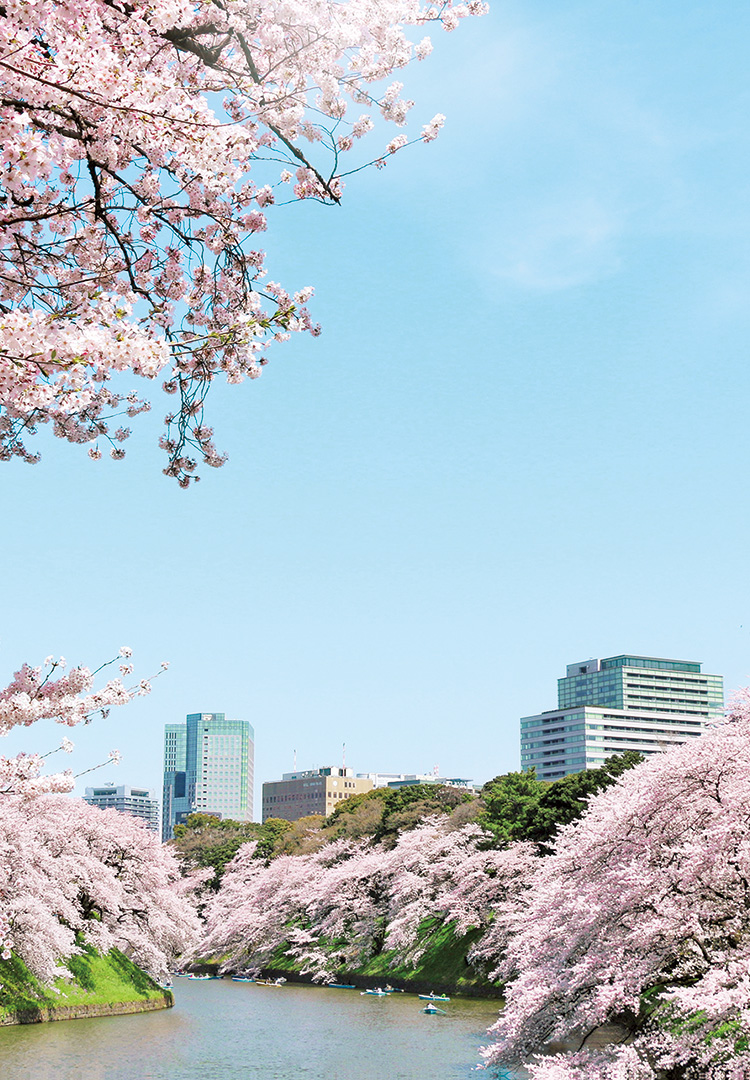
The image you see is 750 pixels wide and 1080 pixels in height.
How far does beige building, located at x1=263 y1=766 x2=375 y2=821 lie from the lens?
176625mm

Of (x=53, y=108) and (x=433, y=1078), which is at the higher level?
(x=53, y=108)

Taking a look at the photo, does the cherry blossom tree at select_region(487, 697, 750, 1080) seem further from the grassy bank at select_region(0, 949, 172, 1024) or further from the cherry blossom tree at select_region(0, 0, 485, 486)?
the grassy bank at select_region(0, 949, 172, 1024)

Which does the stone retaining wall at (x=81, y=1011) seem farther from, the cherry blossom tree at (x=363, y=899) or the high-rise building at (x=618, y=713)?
the high-rise building at (x=618, y=713)

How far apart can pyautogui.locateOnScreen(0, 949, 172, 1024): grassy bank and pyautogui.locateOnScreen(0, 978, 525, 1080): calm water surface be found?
679 mm

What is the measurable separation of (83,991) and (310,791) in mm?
150849

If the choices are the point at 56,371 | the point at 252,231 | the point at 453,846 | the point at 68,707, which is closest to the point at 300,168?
the point at 252,231

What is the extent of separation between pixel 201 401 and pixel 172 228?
147 centimetres

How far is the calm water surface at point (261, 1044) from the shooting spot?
22.7 metres

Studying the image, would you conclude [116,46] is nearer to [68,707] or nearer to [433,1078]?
[68,707]

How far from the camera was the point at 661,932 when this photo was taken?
1343 cm

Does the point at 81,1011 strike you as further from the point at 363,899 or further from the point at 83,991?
the point at 363,899

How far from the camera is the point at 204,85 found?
19.1 ft

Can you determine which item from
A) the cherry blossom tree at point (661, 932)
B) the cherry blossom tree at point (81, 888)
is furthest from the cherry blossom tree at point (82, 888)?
the cherry blossom tree at point (661, 932)

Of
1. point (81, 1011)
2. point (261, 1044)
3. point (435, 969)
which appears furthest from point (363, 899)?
point (261, 1044)
